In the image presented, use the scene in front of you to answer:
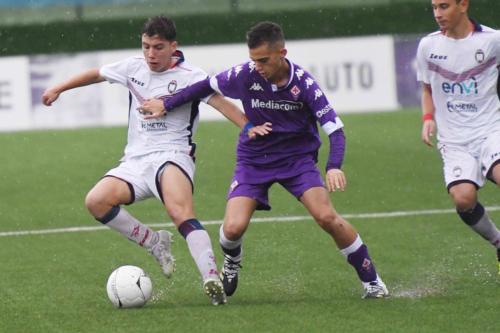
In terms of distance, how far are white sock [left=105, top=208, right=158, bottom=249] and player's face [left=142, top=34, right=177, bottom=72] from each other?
0.95m

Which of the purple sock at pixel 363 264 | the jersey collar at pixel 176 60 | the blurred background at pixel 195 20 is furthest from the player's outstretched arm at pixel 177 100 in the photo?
the blurred background at pixel 195 20

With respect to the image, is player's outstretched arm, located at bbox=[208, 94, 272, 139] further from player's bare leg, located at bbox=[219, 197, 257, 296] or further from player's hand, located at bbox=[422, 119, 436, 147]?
player's hand, located at bbox=[422, 119, 436, 147]

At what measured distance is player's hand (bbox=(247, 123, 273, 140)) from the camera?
7359 mm

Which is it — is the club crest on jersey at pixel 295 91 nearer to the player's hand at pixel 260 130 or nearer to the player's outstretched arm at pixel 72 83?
the player's hand at pixel 260 130

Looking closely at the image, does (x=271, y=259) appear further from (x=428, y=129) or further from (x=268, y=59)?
(x=268, y=59)

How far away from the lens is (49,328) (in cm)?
671

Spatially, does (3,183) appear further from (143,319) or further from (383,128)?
(143,319)

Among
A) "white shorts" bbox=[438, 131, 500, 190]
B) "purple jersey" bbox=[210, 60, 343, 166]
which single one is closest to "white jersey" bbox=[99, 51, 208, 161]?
"purple jersey" bbox=[210, 60, 343, 166]

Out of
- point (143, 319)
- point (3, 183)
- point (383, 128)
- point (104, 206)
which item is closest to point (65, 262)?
point (104, 206)

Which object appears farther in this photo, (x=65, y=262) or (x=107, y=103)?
(x=107, y=103)

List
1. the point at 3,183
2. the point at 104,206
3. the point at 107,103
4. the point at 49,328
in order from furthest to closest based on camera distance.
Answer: the point at 107,103 → the point at 3,183 → the point at 104,206 → the point at 49,328

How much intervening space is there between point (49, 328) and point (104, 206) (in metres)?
1.16

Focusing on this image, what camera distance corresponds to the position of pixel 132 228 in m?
7.76

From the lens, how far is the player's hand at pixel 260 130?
7359mm
